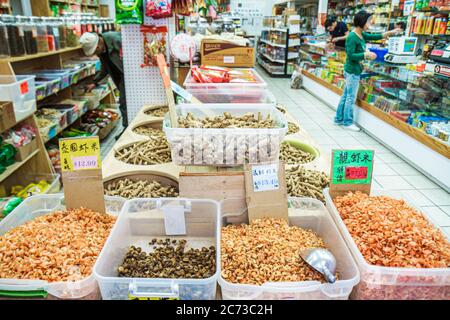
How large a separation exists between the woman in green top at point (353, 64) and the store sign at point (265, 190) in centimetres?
478

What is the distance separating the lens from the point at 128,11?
117 inches

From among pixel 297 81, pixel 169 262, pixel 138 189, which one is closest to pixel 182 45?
pixel 138 189

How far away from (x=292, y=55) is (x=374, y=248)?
34.6 feet

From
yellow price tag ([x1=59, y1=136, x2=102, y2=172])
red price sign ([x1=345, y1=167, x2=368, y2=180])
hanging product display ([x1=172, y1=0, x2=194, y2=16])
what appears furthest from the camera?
hanging product display ([x1=172, y1=0, x2=194, y2=16])

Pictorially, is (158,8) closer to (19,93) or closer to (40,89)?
(19,93)

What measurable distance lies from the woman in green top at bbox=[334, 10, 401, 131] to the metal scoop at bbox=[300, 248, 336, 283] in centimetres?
507

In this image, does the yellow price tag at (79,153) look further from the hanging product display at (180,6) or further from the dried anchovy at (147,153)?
the hanging product display at (180,6)

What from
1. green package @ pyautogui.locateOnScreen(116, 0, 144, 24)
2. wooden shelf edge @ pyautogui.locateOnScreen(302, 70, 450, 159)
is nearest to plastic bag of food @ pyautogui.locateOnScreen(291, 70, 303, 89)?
wooden shelf edge @ pyautogui.locateOnScreen(302, 70, 450, 159)

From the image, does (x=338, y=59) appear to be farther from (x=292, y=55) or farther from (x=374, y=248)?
(x=374, y=248)

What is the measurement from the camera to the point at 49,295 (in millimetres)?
1154

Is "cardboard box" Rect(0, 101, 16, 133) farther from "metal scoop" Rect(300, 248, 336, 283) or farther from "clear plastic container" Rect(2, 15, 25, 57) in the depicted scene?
"metal scoop" Rect(300, 248, 336, 283)

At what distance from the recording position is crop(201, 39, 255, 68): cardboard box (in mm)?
3631

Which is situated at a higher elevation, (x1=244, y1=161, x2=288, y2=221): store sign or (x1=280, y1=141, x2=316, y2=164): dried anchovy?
(x1=244, y1=161, x2=288, y2=221): store sign

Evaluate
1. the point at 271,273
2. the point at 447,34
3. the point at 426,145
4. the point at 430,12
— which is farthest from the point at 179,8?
the point at 430,12
